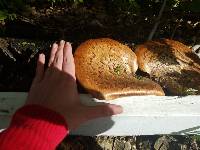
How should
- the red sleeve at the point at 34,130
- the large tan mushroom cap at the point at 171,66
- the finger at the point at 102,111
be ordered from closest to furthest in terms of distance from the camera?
the red sleeve at the point at 34,130 → the finger at the point at 102,111 → the large tan mushroom cap at the point at 171,66

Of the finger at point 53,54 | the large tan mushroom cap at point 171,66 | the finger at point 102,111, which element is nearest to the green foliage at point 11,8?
the finger at point 53,54

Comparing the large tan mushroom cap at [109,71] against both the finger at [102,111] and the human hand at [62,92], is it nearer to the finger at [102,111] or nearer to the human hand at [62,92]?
the human hand at [62,92]

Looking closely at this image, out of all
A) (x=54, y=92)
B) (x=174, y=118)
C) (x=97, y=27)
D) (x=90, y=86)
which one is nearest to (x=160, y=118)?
(x=174, y=118)

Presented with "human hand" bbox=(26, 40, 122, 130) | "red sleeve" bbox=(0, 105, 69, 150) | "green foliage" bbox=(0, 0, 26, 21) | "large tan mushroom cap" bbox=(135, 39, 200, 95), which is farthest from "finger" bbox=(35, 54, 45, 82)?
"large tan mushroom cap" bbox=(135, 39, 200, 95)

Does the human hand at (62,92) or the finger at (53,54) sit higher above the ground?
the finger at (53,54)

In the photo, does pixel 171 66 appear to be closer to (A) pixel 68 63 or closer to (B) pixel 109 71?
(B) pixel 109 71

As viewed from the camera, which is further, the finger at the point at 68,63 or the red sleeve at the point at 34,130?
the finger at the point at 68,63

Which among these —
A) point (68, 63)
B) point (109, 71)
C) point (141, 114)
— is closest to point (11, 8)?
point (68, 63)

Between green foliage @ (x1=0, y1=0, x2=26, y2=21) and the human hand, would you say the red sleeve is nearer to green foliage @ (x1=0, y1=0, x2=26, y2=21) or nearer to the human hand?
the human hand
